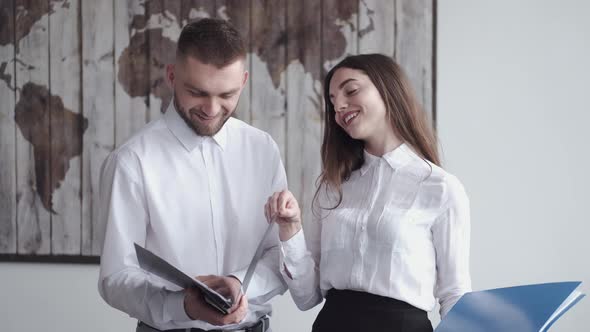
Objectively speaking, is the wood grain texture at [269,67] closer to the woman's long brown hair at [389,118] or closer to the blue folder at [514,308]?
the woman's long brown hair at [389,118]

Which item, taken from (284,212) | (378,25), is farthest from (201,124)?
(378,25)

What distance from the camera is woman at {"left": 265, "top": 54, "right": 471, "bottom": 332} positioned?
57.4 inches

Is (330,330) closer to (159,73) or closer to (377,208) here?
(377,208)

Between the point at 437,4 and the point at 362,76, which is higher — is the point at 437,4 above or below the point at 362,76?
above

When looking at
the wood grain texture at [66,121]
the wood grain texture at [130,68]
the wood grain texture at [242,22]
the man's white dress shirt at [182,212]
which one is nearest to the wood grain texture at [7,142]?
the wood grain texture at [66,121]

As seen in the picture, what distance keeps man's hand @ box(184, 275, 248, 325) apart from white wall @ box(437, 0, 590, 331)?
1337 mm

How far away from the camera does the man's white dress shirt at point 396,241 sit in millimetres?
1455

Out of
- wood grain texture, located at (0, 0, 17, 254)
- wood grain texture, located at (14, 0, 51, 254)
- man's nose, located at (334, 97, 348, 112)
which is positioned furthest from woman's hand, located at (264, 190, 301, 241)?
wood grain texture, located at (0, 0, 17, 254)

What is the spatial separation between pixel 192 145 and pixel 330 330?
0.58 m

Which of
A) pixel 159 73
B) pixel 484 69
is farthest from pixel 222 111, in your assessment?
pixel 484 69

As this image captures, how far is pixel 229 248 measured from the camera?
5.33 ft

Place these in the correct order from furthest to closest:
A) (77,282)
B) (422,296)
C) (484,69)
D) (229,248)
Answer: (77,282) → (484,69) → (229,248) → (422,296)

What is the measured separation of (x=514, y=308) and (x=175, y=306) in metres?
0.73

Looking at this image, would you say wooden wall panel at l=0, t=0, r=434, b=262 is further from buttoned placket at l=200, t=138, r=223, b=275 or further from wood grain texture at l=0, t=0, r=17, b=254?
buttoned placket at l=200, t=138, r=223, b=275
